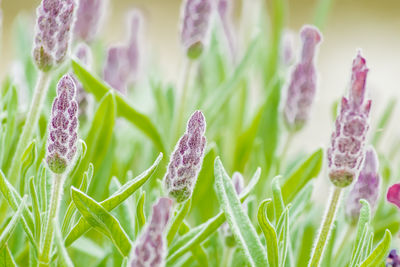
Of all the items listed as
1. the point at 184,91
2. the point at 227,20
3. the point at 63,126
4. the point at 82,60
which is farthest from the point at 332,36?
the point at 63,126

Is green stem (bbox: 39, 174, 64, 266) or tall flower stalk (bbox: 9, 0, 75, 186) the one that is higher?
tall flower stalk (bbox: 9, 0, 75, 186)

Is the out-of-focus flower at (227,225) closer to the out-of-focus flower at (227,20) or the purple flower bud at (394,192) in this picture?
the purple flower bud at (394,192)

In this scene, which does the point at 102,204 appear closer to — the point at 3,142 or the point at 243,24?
the point at 3,142

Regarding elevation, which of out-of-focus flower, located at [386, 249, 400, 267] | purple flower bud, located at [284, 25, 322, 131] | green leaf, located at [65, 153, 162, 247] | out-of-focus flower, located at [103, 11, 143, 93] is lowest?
out-of-focus flower, located at [386, 249, 400, 267]

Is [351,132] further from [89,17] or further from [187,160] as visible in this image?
[89,17]

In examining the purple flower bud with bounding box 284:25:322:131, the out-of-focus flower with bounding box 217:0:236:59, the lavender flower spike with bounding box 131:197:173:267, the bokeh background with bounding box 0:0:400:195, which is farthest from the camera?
the bokeh background with bounding box 0:0:400:195

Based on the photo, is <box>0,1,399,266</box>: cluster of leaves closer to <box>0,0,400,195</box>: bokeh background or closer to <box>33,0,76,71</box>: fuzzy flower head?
<box>33,0,76,71</box>: fuzzy flower head

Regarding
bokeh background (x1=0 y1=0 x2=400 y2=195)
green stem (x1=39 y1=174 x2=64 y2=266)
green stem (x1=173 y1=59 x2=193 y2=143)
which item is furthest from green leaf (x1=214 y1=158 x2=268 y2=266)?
bokeh background (x1=0 y1=0 x2=400 y2=195)

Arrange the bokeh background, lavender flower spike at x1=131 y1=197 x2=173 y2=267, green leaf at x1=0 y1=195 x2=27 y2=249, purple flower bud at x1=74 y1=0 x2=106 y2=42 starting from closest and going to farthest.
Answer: lavender flower spike at x1=131 y1=197 x2=173 y2=267
green leaf at x1=0 y1=195 x2=27 y2=249
purple flower bud at x1=74 y1=0 x2=106 y2=42
the bokeh background
